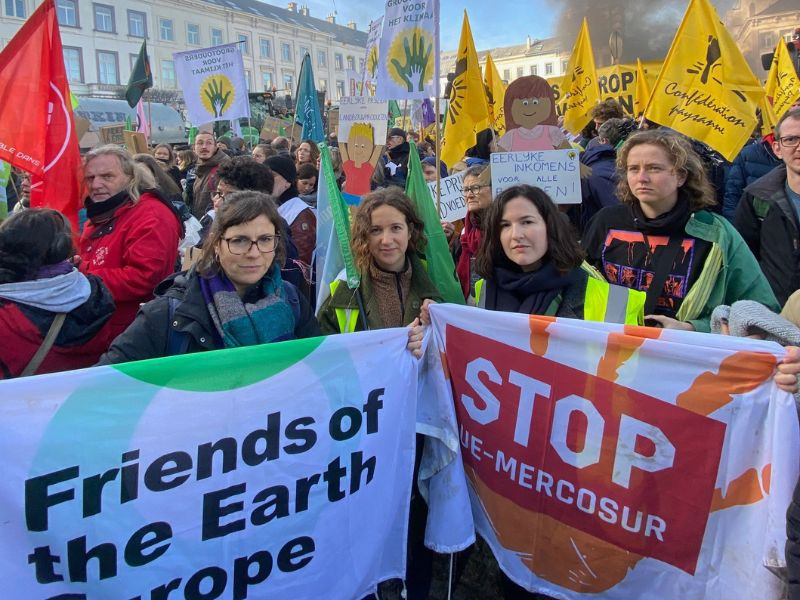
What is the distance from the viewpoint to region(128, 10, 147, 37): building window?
175 feet

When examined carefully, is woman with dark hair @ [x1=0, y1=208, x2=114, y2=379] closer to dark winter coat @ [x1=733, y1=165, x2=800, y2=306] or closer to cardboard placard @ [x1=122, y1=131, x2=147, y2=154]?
dark winter coat @ [x1=733, y1=165, x2=800, y2=306]

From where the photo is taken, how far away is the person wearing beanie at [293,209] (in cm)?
411

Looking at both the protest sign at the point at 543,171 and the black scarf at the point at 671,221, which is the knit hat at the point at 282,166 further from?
the black scarf at the point at 671,221

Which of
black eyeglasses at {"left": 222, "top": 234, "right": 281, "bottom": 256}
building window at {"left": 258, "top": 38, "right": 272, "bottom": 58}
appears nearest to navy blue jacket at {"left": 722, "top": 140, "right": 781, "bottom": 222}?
black eyeglasses at {"left": 222, "top": 234, "right": 281, "bottom": 256}

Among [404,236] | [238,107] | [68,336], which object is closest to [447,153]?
[404,236]

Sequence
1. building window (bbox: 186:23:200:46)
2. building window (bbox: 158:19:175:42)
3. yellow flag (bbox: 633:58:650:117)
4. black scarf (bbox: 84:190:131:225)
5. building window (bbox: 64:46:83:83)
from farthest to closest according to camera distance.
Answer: building window (bbox: 186:23:200:46), building window (bbox: 158:19:175:42), building window (bbox: 64:46:83:83), yellow flag (bbox: 633:58:650:117), black scarf (bbox: 84:190:131:225)

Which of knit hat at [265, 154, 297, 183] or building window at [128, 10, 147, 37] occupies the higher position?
building window at [128, 10, 147, 37]

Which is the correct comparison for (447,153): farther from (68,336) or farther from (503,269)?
(68,336)

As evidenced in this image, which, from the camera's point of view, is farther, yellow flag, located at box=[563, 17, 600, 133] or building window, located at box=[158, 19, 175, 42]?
building window, located at box=[158, 19, 175, 42]

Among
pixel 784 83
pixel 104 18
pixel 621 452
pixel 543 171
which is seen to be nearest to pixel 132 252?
pixel 543 171

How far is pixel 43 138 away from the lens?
336cm

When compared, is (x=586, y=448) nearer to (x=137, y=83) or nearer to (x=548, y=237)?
(x=548, y=237)

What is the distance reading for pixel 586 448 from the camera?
2.10 meters

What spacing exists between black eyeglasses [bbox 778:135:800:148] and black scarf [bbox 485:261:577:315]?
1410 millimetres
